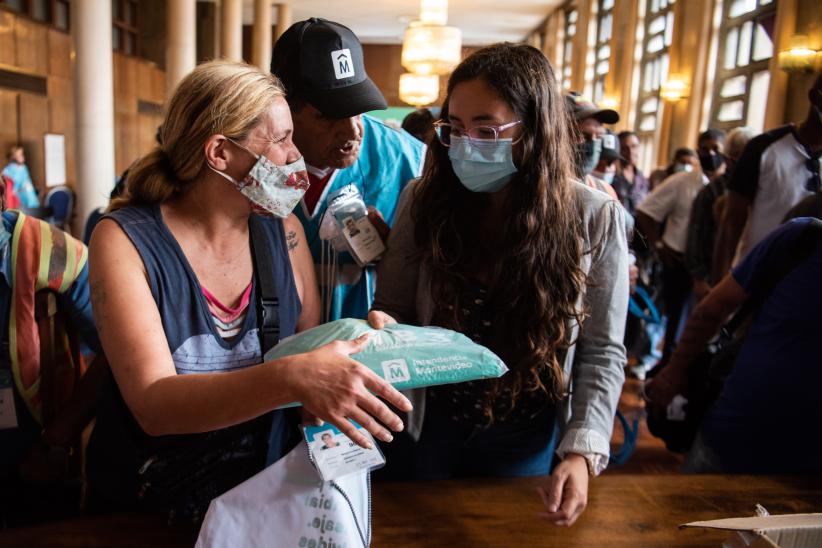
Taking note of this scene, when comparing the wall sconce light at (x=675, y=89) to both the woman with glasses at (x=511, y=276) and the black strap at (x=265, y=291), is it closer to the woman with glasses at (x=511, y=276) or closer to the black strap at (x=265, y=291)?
the woman with glasses at (x=511, y=276)

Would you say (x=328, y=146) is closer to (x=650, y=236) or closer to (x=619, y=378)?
(x=619, y=378)

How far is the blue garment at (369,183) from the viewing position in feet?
5.68

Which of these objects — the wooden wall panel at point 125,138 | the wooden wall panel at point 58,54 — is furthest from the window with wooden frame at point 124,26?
the wooden wall panel at point 58,54

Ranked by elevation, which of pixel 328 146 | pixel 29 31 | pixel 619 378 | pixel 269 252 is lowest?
pixel 619 378

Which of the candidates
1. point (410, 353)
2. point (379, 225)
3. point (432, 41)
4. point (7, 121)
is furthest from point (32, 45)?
point (410, 353)

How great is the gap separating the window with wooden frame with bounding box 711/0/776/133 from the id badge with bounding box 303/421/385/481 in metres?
8.93

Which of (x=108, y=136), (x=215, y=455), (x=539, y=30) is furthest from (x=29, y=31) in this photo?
(x=539, y=30)

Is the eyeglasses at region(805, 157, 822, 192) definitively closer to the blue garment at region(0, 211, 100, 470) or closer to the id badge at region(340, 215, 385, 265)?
the id badge at region(340, 215, 385, 265)

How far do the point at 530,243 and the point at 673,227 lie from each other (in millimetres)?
3986

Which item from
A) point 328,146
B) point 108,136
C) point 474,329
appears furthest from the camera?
point 108,136

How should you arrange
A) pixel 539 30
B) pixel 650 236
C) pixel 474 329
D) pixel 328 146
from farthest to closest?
1. pixel 539 30
2. pixel 650 236
3. pixel 328 146
4. pixel 474 329

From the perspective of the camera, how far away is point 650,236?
499cm

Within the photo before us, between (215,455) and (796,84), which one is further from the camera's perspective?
(796,84)

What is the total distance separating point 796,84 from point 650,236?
14.4ft
